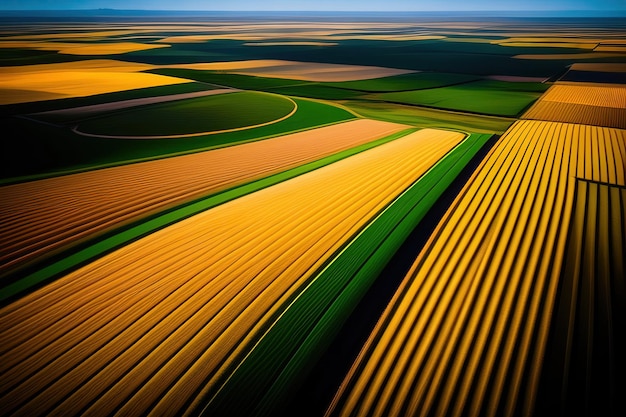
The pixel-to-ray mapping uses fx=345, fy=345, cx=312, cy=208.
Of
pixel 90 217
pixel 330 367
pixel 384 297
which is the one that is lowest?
pixel 90 217

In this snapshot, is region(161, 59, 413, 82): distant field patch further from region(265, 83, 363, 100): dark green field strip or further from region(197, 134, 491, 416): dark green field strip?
region(197, 134, 491, 416): dark green field strip

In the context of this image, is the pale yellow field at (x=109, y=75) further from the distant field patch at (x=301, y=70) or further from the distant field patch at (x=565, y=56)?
the distant field patch at (x=565, y=56)

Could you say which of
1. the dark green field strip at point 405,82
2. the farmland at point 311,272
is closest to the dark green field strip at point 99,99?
the farmland at point 311,272

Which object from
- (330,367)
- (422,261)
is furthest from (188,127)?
(330,367)

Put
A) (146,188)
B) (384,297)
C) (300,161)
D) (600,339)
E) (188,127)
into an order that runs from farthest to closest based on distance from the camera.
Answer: (188,127), (300,161), (146,188), (384,297), (600,339)

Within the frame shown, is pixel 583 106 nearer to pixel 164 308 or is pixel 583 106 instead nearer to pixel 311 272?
pixel 311 272

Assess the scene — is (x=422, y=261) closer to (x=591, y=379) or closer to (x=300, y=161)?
(x=591, y=379)
